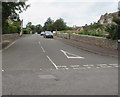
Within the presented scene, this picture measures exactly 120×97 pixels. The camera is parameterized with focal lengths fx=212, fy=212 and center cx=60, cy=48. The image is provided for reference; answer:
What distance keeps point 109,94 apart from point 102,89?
21.5 inches

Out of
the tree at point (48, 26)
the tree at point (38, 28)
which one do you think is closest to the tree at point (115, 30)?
the tree at point (48, 26)

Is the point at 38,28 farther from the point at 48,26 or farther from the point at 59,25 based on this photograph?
the point at 59,25

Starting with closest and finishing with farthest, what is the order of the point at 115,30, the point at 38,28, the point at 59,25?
the point at 115,30 < the point at 59,25 < the point at 38,28

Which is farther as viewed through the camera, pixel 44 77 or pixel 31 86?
pixel 44 77

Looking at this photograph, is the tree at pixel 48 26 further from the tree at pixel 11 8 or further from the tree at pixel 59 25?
the tree at pixel 11 8

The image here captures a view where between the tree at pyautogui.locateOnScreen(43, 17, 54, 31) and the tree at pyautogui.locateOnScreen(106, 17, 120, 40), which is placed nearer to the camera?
the tree at pyautogui.locateOnScreen(106, 17, 120, 40)

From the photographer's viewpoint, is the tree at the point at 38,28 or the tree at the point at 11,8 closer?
the tree at the point at 11,8

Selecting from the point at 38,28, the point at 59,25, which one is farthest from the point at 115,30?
the point at 38,28

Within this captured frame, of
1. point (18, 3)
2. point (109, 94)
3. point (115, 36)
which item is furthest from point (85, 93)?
point (18, 3)

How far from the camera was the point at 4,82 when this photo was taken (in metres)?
7.45

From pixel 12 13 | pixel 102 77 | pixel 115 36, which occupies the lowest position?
pixel 102 77

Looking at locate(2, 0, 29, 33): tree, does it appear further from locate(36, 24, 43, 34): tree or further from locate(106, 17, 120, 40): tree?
locate(36, 24, 43, 34): tree

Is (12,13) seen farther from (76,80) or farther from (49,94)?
(49,94)

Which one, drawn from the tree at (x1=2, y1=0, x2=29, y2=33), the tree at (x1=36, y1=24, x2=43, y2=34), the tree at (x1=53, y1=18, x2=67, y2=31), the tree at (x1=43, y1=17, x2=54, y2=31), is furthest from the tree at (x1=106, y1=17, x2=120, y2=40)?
the tree at (x1=36, y1=24, x2=43, y2=34)
